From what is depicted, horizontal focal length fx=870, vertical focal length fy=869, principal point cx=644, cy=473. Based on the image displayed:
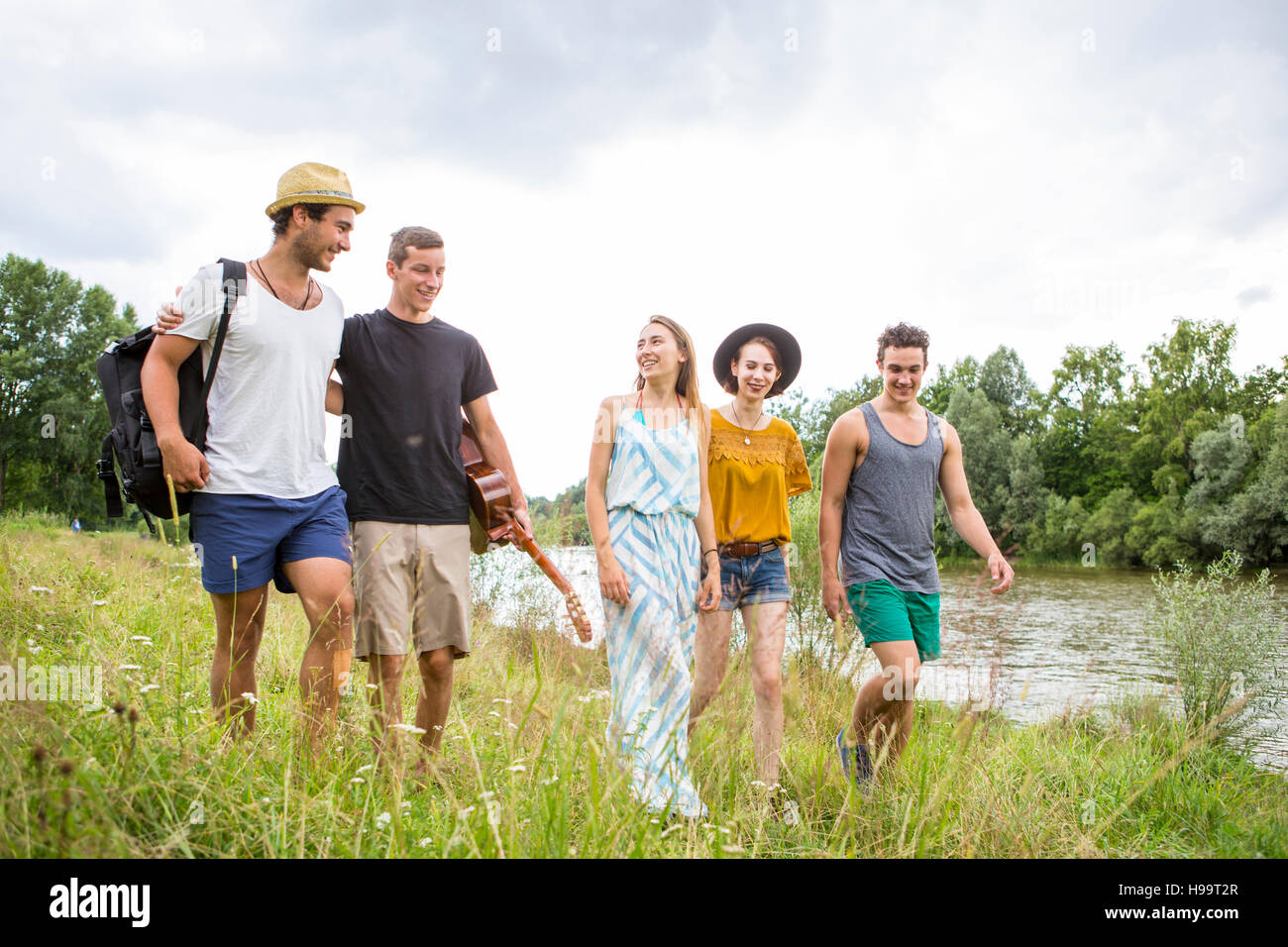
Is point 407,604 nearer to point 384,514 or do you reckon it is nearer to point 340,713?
point 384,514

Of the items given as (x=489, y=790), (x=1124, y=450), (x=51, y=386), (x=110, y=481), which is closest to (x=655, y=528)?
(x=489, y=790)

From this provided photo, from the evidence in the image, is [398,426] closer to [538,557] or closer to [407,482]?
[407,482]

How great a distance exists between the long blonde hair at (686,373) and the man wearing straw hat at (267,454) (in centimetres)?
133

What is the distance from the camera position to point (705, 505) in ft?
12.6

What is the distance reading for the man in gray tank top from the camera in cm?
379

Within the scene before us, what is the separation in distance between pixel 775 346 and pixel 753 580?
4.30 ft

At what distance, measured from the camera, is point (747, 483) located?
13.6 feet

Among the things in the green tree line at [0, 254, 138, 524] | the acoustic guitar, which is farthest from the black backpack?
the green tree line at [0, 254, 138, 524]

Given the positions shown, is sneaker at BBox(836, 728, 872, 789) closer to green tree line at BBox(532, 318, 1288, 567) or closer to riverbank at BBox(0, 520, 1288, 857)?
riverbank at BBox(0, 520, 1288, 857)

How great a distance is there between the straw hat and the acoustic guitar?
0.97m

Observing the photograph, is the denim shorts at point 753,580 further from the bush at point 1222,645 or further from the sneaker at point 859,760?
the bush at point 1222,645

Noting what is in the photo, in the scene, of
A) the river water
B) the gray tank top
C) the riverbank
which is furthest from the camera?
the river water
